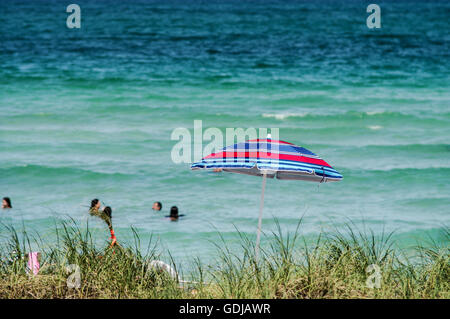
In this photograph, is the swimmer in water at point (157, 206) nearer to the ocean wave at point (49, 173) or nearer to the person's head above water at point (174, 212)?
the person's head above water at point (174, 212)

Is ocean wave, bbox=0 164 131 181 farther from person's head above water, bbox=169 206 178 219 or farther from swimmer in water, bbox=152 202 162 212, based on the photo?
person's head above water, bbox=169 206 178 219

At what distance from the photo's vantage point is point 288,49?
40062 millimetres

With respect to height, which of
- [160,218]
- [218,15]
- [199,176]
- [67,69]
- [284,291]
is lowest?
[284,291]

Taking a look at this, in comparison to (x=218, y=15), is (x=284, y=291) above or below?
below

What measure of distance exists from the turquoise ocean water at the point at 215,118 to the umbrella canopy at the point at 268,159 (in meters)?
3.64

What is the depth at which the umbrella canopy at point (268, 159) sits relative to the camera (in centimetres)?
647

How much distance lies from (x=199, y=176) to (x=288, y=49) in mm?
25215

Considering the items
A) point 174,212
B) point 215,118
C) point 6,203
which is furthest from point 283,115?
point 6,203

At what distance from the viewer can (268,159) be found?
6551 mm

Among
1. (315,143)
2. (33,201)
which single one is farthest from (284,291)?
(315,143)

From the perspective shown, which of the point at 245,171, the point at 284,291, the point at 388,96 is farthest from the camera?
the point at 388,96

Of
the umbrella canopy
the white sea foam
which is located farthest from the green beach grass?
the white sea foam

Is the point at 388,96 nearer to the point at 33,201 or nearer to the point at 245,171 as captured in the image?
the point at 33,201

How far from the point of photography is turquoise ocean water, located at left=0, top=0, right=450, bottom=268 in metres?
13.6
